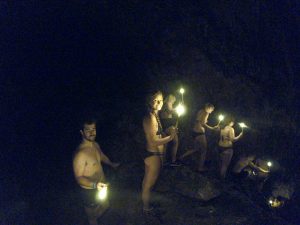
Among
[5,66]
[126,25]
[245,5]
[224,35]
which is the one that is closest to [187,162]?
[224,35]

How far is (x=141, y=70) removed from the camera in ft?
31.3

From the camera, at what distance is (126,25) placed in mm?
8883

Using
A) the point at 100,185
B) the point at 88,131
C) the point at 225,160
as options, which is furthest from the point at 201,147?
the point at 88,131

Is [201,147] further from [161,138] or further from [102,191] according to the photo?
[102,191]

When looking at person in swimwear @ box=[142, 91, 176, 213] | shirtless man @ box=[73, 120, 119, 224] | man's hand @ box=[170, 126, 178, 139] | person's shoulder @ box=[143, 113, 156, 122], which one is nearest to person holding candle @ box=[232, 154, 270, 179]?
person in swimwear @ box=[142, 91, 176, 213]

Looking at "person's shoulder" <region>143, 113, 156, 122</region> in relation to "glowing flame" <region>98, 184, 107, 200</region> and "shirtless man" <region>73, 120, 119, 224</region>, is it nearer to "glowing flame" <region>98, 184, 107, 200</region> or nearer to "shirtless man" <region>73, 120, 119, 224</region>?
"shirtless man" <region>73, 120, 119, 224</region>

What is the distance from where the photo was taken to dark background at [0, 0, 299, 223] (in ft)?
24.6

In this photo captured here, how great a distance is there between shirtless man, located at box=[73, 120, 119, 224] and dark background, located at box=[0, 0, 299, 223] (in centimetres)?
243

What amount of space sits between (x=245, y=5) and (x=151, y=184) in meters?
7.07

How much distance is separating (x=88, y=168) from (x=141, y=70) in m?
5.37

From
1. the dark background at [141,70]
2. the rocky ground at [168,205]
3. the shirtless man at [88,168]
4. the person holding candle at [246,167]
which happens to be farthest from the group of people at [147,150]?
the dark background at [141,70]

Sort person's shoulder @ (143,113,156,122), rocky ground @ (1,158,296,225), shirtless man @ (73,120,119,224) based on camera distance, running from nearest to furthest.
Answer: shirtless man @ (73,120,119,224) < person's shoulder @ (143,113,156,122) < rocky ground @ (1,158,296,225)

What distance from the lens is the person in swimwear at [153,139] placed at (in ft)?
19.0

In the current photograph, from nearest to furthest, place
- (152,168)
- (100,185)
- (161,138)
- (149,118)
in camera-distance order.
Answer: (100,185) < (149,118) < (161,138) < (152,168)
